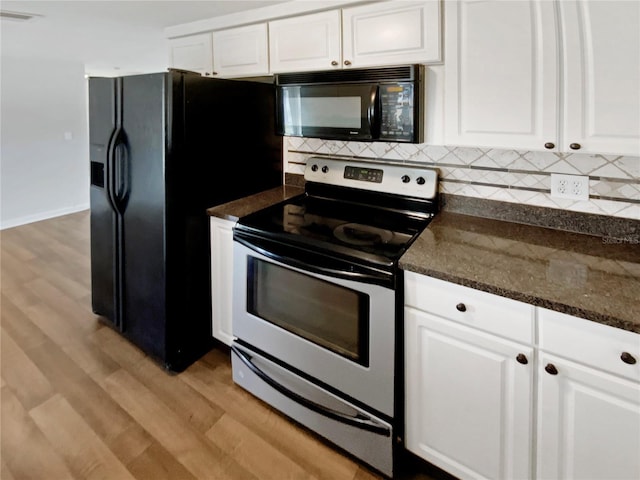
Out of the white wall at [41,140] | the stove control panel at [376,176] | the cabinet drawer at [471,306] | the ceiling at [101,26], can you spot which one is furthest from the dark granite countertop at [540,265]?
the white wall at [41,140]

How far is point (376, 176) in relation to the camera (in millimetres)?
2135

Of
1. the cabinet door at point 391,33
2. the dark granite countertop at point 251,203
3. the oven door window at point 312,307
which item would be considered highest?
the cabinet door at point 391,33

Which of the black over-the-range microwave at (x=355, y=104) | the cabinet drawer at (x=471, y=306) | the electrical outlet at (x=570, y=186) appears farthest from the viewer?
the black over-the-range microwave at (x=355, y=104)

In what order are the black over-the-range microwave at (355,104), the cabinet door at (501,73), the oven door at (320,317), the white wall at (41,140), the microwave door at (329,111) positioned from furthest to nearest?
the white wall at (41,140), the microwave door at (329,111), the black over-the-range microwave at (355,104), the oven door at (320,317), the cabinet door at (501,73)

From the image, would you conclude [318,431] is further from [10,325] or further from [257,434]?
[10,325]

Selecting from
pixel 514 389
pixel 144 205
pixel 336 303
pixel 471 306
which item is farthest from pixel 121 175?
pixel 514 389

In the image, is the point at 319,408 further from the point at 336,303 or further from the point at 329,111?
the point at 329,111

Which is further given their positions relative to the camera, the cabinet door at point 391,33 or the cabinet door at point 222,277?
the cabinet door at point 222,277

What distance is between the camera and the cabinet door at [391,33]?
165 centimetres

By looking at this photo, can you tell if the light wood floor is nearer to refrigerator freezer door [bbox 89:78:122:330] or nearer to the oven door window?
refrigerator freezer door [bbox 89:78:122:330]

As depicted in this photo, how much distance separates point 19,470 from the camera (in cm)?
162

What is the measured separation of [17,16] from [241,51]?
1657 millimetres

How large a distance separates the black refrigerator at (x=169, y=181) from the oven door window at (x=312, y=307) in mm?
475

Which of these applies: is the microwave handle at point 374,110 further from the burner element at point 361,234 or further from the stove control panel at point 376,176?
the burner element at point 361,234
